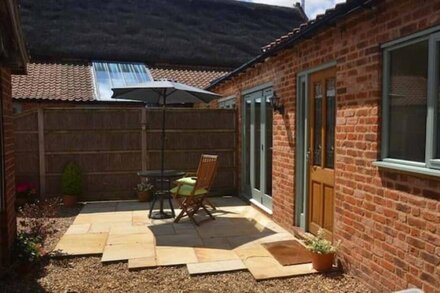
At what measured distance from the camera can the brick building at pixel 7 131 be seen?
3.60 metres

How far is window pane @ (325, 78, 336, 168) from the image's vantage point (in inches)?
176

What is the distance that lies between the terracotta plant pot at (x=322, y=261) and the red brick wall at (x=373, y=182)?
0.16 meters

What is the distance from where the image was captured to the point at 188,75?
1431 cm

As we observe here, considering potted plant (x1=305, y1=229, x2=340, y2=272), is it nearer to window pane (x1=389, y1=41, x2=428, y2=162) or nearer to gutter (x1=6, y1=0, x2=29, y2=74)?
window pane (x1=389, y1=41, x2=428, y2=162)

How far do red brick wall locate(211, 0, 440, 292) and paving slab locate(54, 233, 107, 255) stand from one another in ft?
9.84

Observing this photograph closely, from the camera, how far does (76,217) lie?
669 centimetres

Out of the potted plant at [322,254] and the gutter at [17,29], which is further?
the potted plant at [322,254]

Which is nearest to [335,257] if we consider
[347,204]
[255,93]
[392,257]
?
[347,204]

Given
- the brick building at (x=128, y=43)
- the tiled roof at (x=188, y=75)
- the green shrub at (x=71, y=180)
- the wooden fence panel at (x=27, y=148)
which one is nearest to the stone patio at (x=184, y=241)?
the green shrub at (x=71, y=180)

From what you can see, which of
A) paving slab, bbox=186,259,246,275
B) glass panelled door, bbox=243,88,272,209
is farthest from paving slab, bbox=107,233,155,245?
glass panelled door, bbox=243,88,272,209

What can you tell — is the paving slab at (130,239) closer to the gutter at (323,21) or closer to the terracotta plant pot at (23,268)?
the terracotta plant pot at (23,268)

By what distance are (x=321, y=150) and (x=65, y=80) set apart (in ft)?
32.2

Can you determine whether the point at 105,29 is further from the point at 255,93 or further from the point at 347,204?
the point at 347,204

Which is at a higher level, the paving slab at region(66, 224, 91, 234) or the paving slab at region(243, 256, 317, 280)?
the paving slab at region(243, 256, 317, 280)
